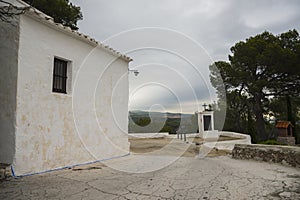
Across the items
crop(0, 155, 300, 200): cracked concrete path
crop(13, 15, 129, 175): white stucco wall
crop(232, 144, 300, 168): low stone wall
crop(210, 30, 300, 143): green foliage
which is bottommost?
crop(0, 155, 300, 200): cracked concrete path

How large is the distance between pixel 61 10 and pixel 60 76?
679 cm

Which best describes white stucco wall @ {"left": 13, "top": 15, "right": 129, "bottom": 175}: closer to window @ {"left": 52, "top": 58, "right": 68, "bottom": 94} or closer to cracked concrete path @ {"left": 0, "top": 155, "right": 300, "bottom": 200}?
window @ {"left": 52, "top": 58, "right": 68, "bottom": 94}

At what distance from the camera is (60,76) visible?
5.64 metres

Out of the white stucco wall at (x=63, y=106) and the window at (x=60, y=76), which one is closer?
the white stucco wall at (x=63, y=106)

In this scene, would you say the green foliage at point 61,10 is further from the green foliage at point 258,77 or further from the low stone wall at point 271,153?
the green foliage at point 258,77

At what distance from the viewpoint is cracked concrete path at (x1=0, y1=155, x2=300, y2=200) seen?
10.7ft

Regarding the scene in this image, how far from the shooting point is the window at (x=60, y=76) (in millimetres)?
5473

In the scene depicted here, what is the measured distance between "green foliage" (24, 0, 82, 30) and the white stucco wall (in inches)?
207

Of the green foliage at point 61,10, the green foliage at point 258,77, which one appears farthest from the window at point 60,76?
the green foliage at point 258,77

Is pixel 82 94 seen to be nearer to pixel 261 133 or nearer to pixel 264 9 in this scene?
pixel 264 9

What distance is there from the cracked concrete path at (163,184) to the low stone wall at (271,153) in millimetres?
389

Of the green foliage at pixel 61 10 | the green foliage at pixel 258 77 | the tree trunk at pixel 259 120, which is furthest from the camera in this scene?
the tree trunk at pixel 259 120

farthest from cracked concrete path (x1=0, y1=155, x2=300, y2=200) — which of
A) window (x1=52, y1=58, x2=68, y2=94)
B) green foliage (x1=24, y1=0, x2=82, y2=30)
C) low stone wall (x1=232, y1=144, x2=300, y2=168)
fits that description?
green foliage (x1=24, y1=0, x2=82, y2=30)

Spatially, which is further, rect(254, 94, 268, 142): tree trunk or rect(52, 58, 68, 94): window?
rect(254, 94, 268, 142): tree trunk
